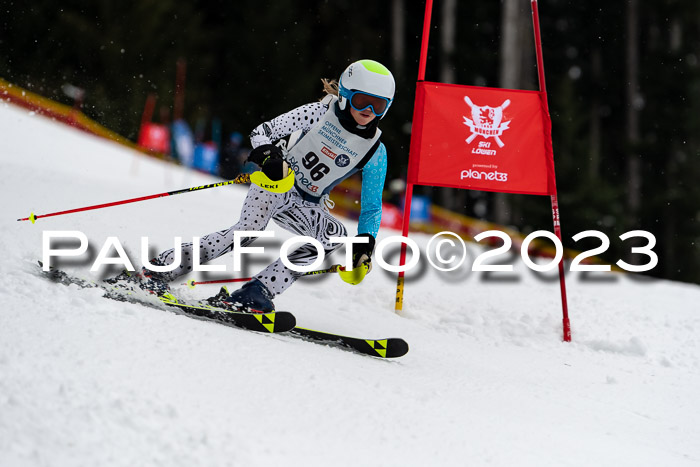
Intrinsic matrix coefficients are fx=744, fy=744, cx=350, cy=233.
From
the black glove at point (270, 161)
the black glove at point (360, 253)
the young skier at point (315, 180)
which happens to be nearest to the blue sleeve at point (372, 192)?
the young skier at point (315, 180)

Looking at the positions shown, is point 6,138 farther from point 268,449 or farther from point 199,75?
point 199,75

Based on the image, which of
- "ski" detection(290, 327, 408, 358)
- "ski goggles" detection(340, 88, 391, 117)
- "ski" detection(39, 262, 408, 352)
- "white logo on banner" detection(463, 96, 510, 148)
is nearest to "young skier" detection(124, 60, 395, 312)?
"ski goggles" detection(340, 88, 391, 117)

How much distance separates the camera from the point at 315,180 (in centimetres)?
429

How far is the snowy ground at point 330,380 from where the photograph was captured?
239cm

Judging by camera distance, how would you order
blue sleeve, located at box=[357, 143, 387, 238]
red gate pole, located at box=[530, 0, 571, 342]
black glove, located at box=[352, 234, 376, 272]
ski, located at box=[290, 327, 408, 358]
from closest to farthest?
ski, located at box=[290, 327, 408, 358], black glove, located at box=[352, 234, 376, 272], blue sleeve, located at box=[357, 143, 387, 238], red gate pole, located at box=[530, 0, 571, 342]

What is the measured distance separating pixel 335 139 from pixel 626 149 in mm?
18613

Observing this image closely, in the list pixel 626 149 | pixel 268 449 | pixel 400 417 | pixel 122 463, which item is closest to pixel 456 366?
pixel 400 417

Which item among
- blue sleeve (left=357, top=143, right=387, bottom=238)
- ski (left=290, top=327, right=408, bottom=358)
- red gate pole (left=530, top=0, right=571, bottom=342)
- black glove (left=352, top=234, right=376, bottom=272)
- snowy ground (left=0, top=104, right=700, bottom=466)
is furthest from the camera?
red gate pole (left=530, top=0, right=571, bottom=342)

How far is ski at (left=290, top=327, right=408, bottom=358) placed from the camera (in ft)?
13.1

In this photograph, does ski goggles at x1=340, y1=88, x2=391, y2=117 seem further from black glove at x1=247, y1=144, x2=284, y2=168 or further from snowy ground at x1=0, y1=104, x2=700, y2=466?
snowy ground at x1=0, y1=104, x2=700, y2=466

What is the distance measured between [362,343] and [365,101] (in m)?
1.32

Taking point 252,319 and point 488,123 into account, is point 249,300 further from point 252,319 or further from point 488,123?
point 488,123

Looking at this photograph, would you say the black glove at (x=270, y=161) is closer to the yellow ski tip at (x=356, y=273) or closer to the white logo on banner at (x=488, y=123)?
the yellow ski tip at (x=356, y=273)

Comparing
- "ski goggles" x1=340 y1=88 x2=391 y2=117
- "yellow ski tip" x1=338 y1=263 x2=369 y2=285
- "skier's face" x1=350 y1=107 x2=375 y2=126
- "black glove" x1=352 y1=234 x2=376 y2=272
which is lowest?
"yellow ski tip" x1=338 y1=263 x2=369 y2=285
